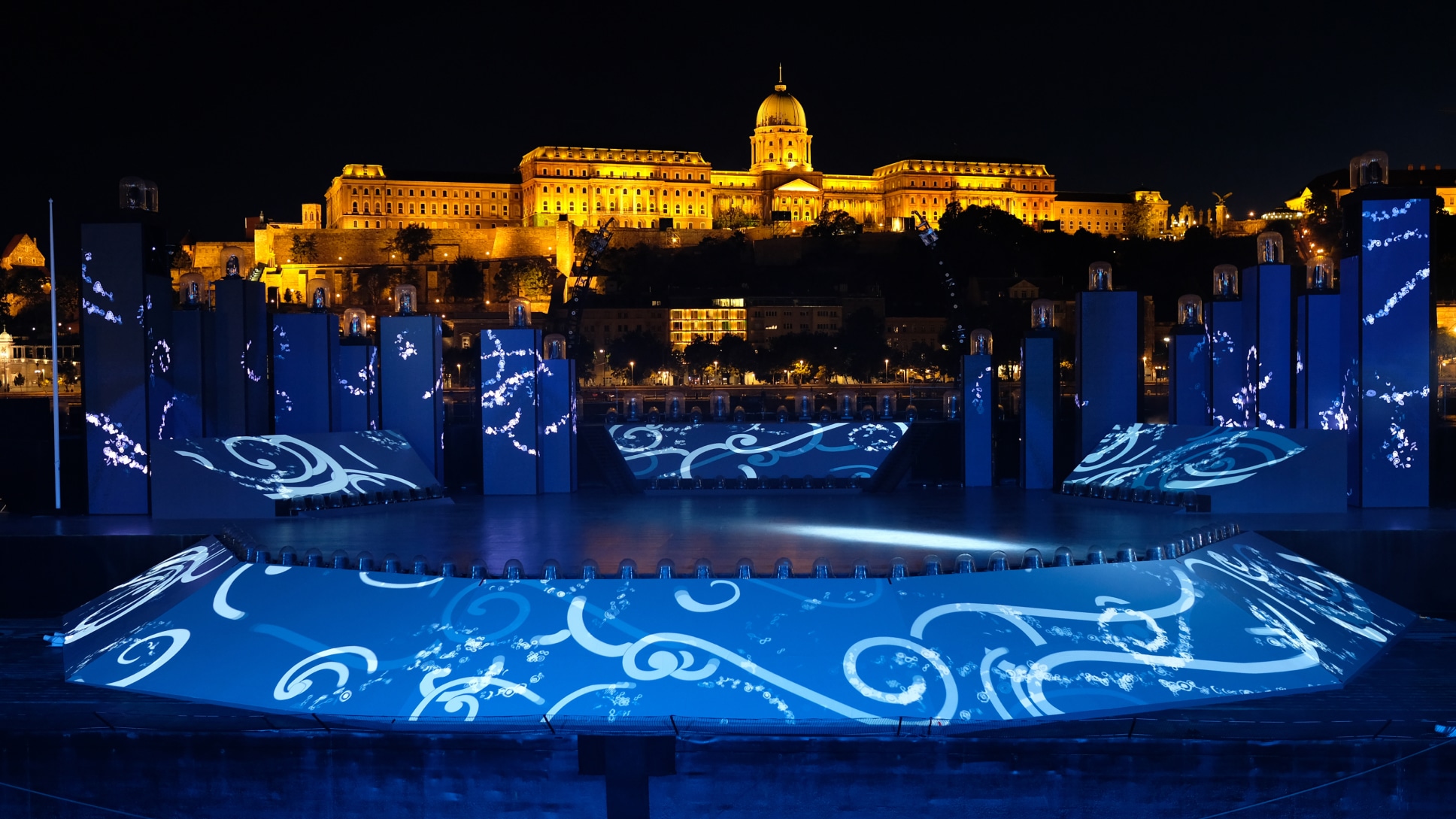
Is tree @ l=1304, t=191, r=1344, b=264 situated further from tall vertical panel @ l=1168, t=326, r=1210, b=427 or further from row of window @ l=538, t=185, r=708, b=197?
row of window @ l=538, t=185, r=708, b=197

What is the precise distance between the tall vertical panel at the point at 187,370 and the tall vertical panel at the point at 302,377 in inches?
65.6

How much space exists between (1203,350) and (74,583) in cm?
1532

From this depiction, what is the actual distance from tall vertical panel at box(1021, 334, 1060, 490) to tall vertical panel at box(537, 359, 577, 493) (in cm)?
665

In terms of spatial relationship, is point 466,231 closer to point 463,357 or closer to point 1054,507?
point 463,357

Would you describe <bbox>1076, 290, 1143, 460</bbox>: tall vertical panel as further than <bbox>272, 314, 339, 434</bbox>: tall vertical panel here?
Yes

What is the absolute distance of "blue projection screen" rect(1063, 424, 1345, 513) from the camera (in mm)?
15539

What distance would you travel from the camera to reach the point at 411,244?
95.8m

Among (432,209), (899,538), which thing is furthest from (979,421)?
(432,209)

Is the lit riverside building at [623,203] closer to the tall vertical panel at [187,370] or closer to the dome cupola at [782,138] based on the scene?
the dome cupola at [782,138]

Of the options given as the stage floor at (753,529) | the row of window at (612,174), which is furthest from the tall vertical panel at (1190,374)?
the row of window at (612,174)

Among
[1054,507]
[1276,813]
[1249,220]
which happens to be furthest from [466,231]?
[1276,813]

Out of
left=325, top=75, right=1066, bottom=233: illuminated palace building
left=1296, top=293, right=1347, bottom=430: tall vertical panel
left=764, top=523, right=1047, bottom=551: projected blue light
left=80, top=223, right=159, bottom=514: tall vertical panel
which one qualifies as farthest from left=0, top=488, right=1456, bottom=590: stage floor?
left=325, top=75, right=1066, bottom=233: illuminated palace building

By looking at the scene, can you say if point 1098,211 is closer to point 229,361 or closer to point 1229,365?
point 1229,365

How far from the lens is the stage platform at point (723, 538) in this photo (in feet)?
41.6
